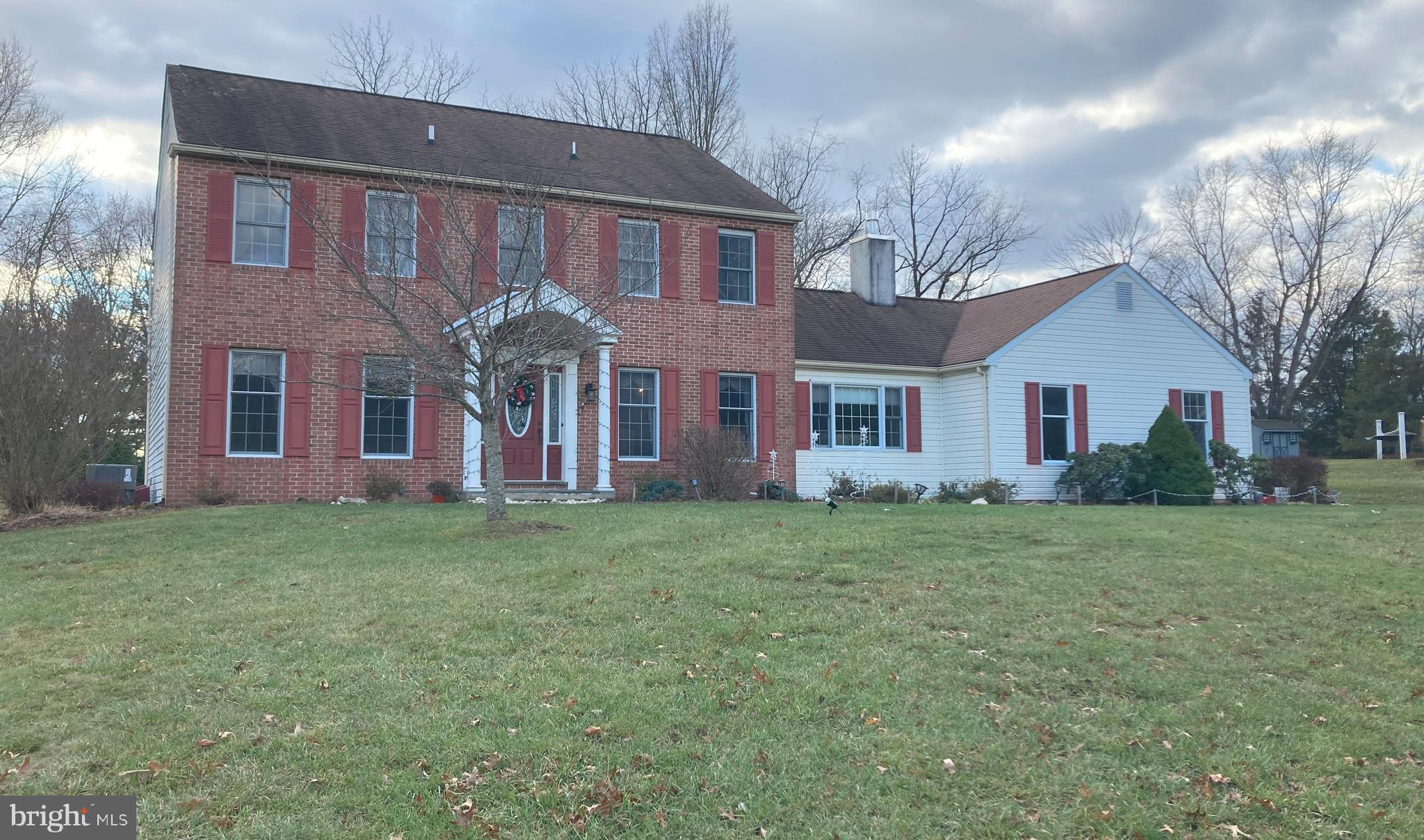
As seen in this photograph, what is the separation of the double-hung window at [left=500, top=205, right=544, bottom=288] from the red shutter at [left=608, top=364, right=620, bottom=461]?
2.28 m

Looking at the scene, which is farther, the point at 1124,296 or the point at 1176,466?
the point at 1124,296

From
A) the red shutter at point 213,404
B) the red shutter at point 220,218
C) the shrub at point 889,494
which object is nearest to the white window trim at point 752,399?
the shrub at point 889,494

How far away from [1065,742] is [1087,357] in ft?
54.2

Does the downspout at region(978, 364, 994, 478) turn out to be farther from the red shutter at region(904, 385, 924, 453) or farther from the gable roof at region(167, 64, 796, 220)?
the gable roof at region(167, 64, 796, 220)

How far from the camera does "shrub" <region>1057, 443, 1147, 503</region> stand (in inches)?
763

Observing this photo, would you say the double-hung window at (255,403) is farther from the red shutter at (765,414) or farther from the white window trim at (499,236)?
the red shutter at (765,414)

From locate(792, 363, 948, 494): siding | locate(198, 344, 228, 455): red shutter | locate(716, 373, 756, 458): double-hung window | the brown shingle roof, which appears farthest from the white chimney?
locate(198, 344, 228, 455): red shutter

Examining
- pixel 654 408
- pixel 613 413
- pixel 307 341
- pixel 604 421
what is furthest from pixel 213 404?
pixel 654 408

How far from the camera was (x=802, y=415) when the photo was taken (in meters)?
19.3

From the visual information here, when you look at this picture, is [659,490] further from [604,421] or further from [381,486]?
[381,486]

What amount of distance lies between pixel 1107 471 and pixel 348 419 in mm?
13643

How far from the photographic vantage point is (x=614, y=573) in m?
8.57

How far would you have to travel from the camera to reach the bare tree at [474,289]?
37.2ft

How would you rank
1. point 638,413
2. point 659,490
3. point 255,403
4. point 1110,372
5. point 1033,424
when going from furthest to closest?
1. point 1110,372
2. point 1033,424
3. point 638,413
4. point 659,490
5. point 255,403
